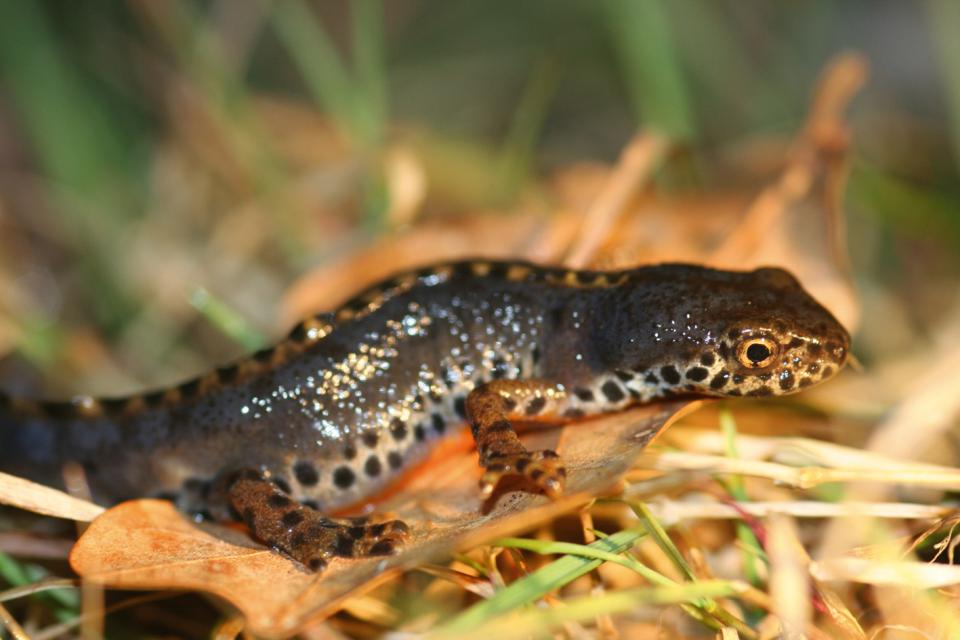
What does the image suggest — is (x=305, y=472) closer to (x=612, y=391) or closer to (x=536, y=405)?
(x=536, y=405)

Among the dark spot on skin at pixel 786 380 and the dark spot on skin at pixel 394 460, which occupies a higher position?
the dark spot on skin at pixel 394 460

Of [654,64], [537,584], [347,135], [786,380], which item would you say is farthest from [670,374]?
[347,135]

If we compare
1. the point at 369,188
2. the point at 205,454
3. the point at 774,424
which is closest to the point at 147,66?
the point at 369,188

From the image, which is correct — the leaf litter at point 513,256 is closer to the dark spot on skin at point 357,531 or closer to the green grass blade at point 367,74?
the dark spot on skin at point 357,531

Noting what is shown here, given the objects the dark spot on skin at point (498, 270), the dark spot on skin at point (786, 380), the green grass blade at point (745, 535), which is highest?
→ the dark spot on skin at point (498, 270)

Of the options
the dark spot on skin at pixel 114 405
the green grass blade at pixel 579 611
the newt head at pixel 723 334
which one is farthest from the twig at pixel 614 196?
the green grass blade at pixel 579 611

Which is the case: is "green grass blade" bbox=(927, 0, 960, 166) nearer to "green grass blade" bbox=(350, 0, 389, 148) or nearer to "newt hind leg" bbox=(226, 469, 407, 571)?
"green grass blade" bbox=(350, 0, 389, 148)

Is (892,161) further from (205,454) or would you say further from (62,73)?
(62,73)
